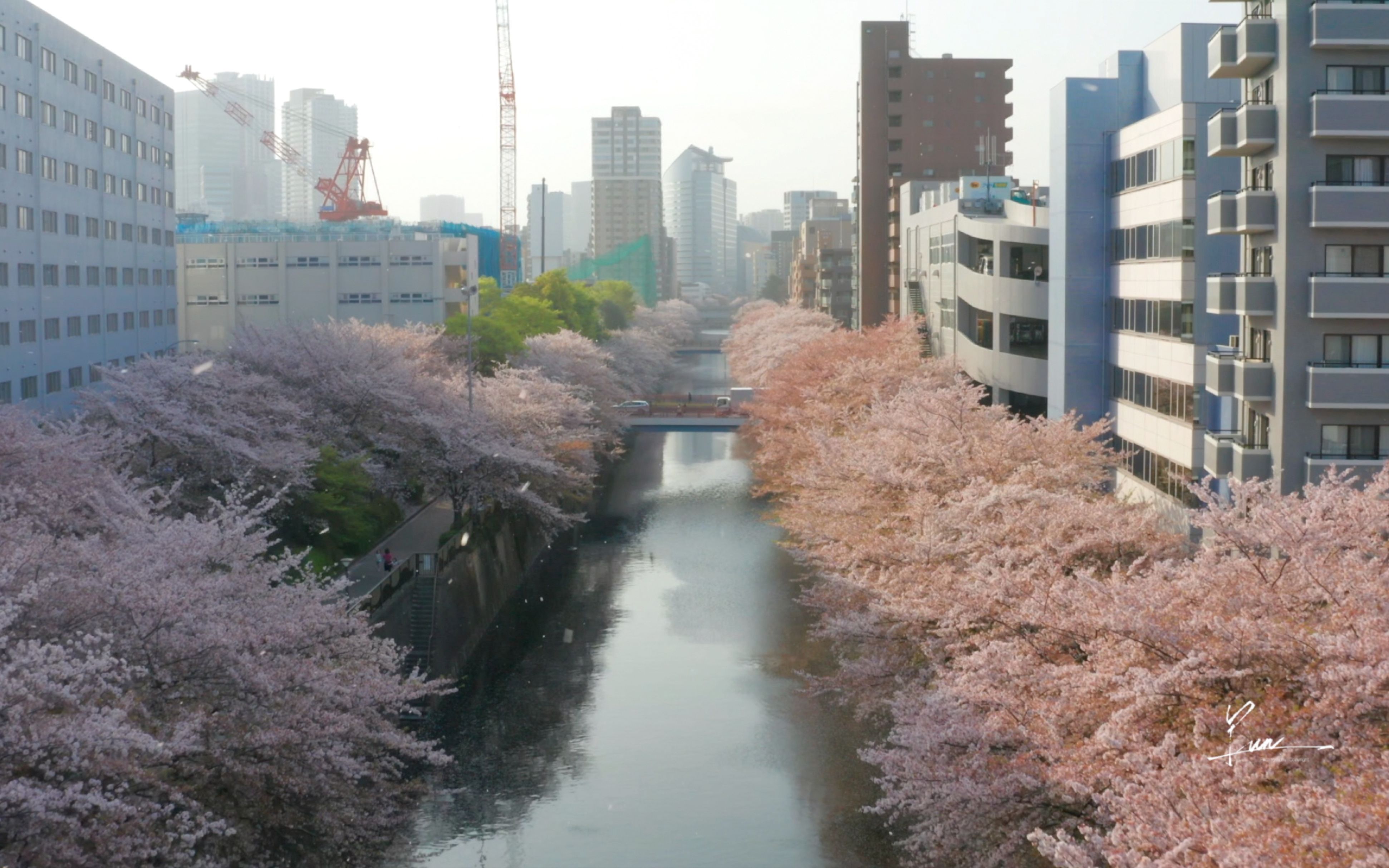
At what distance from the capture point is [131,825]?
11852mm

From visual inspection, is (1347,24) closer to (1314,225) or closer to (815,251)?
(1314,225)

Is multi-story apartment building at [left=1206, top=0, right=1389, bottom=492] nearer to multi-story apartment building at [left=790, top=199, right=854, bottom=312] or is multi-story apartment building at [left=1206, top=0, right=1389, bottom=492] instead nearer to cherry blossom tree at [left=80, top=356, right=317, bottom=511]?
cherry blossom tree at [left=80, top=356, right=317, bottom=511]

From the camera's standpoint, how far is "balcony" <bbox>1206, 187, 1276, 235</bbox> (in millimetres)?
22922

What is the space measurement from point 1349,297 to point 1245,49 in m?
4.28

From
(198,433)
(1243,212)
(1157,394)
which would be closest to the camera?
(1243,212)

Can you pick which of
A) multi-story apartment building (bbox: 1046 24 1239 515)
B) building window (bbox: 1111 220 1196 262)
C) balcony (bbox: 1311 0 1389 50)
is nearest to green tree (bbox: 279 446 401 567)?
multi-story apartment building (bbox: 1046 24 1239 515)

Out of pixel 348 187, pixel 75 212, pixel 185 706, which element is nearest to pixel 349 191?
pixel 348 187

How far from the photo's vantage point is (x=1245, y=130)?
2292cm

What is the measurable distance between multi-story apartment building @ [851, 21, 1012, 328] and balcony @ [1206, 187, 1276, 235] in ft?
187

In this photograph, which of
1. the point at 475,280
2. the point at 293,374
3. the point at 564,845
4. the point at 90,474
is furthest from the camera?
the point at 475,280

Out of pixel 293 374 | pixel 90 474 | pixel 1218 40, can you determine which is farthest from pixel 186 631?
pixel 293 374

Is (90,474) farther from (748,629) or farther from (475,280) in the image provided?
(475,280)

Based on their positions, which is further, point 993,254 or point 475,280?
point 475,280

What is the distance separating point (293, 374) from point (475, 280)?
2603 centimetres
